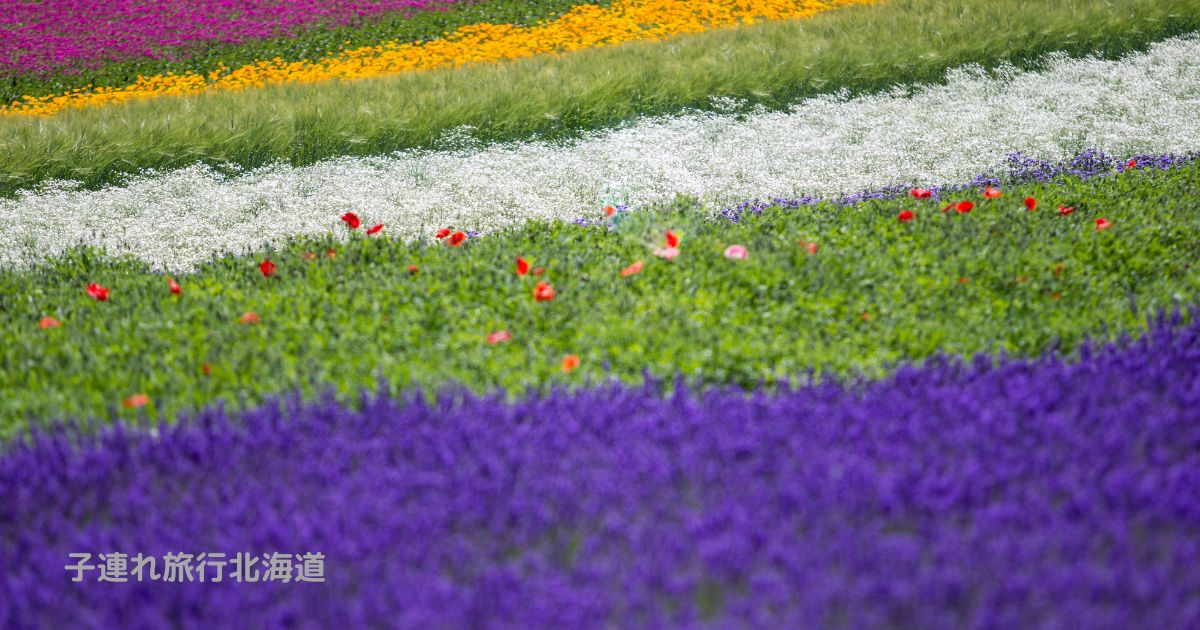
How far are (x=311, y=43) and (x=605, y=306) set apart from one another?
43.7 ft

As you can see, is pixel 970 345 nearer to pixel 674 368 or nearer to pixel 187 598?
pixel 674 368

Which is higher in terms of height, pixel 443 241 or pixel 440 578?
pixel 440 578

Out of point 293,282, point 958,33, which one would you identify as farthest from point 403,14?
point 293,282

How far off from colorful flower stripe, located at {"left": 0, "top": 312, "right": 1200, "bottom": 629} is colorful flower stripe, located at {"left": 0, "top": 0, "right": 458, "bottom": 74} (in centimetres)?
1460

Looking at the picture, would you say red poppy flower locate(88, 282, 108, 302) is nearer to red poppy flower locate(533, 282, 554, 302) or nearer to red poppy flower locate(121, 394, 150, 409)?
red poppy flower locate(121, 394, 150, 409)

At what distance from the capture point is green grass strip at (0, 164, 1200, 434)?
3871 mm

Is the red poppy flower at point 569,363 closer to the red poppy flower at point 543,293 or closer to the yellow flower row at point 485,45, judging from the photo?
the red poppy flower at point 543,293

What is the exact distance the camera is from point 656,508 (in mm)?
A: 2785

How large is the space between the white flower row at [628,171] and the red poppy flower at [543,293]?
2.24 metres

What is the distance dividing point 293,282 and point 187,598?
2906mm

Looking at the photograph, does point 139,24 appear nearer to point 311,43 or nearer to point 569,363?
point 311,43

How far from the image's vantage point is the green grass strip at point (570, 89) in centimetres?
927

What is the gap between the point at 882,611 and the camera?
2328 mm

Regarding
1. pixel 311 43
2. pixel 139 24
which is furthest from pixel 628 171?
pixel 139 24
